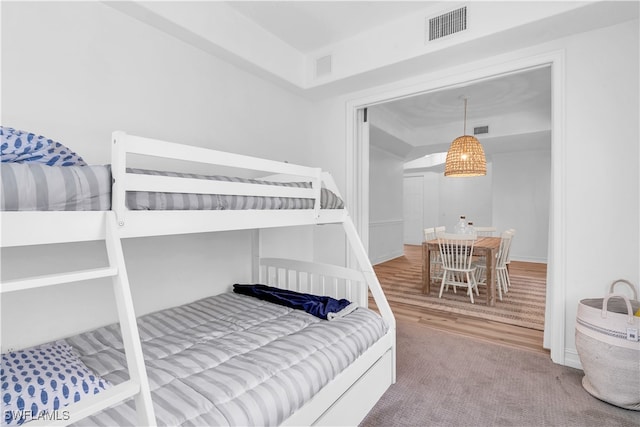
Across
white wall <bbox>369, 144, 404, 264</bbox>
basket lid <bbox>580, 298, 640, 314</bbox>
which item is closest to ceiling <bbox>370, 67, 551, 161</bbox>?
white wall <bbox>369, 144, 404, 264</bbox>

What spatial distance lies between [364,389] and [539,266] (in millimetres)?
5313

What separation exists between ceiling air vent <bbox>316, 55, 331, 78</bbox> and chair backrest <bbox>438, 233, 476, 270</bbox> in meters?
2.31

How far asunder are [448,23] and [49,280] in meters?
2.66

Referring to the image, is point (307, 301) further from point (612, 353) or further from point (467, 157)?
point (467, 157)

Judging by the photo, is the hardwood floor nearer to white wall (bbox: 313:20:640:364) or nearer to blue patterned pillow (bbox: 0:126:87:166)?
white wall (bbox: 313:20:640:364)

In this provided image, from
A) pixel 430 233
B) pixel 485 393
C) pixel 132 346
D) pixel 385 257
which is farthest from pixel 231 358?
pixel 385 257

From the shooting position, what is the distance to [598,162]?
2.06m

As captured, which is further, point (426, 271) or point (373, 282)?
Answer: point (426, 271)

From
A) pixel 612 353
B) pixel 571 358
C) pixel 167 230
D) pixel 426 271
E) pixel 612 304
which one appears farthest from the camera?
pixel 426 271

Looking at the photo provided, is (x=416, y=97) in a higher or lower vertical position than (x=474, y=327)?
higher

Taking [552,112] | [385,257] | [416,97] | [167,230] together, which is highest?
[416,97]

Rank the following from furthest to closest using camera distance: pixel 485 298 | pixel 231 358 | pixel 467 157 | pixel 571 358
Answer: pixel 467 157, pixel 485 298, pixel 571 358, pixel 231 358

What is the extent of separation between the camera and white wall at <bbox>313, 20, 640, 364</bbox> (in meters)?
1.97

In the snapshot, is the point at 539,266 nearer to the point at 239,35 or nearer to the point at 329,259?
the point at 329,259
